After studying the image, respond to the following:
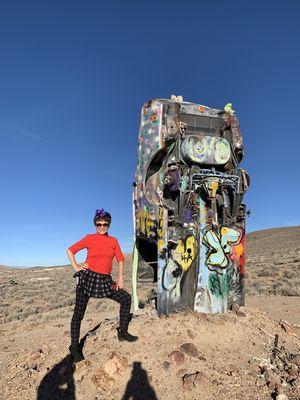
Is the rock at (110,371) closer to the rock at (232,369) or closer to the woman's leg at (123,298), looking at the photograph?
the woman's leg at (123,298)

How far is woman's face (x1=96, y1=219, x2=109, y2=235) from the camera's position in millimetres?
6613

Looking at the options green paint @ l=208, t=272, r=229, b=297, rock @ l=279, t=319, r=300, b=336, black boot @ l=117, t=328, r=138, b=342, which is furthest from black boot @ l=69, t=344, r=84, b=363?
rock @ l=279, t=319, r=300, b=336

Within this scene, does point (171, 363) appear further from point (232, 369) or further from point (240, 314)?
point (240, 314)

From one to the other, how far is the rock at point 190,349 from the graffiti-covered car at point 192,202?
153cm

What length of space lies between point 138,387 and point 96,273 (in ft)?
6.29

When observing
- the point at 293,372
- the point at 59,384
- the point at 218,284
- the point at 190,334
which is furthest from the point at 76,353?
the point at 218,284

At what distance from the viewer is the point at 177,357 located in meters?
6.59

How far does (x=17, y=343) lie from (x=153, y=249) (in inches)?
176

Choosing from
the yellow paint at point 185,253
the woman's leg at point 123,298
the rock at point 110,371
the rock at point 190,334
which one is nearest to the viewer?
the rock at point 110,371

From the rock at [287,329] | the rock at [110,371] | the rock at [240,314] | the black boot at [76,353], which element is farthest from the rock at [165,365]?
the rock at [287,329]

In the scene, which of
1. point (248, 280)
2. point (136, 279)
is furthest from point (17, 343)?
point (248, 280)

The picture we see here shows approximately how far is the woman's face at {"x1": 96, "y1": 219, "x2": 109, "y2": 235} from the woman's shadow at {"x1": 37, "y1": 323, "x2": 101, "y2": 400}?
92.3 inches

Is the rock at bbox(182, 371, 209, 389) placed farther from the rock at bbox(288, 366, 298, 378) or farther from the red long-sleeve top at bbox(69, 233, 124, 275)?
the red long-sleeve top at bbox(69, 233, 124, 275)

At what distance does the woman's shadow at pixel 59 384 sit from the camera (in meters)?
5.91
